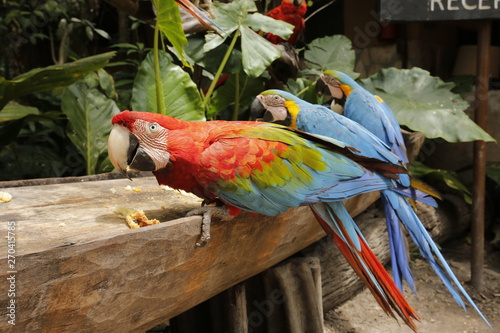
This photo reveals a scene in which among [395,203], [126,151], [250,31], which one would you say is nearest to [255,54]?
[250,31]

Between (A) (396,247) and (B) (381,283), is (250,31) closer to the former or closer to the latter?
(A) (396,247)

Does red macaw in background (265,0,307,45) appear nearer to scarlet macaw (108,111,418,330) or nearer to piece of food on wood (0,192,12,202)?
scarlet macaw (108,111,418,330)

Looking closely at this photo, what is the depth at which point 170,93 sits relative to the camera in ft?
7.13

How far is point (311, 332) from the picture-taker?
1.72 metres

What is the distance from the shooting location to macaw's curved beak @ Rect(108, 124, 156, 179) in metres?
1.04

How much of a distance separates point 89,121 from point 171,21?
694 millimetres

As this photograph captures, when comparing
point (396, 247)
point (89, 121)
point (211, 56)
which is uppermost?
point (211, 56)

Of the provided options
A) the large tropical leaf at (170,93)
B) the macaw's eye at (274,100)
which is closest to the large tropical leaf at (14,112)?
the large tropical leaf at (170,93)

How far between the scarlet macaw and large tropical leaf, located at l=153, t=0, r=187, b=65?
84 centimetres

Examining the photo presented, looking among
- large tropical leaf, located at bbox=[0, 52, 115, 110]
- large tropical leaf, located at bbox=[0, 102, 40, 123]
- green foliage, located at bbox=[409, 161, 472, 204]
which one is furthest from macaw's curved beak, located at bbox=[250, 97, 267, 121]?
green foliage, located at bbox=[409, 161, 472, 204]

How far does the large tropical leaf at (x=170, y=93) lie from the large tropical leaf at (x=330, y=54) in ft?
3.36

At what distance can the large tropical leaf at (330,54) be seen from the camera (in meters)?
2.93

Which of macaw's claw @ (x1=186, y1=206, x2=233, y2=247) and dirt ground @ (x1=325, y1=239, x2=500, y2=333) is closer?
macaw's claw @ (x1=186, y1=206, x2=233, y2=247)

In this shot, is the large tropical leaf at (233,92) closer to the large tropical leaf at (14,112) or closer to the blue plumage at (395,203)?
the blue plumage at (395,203)
